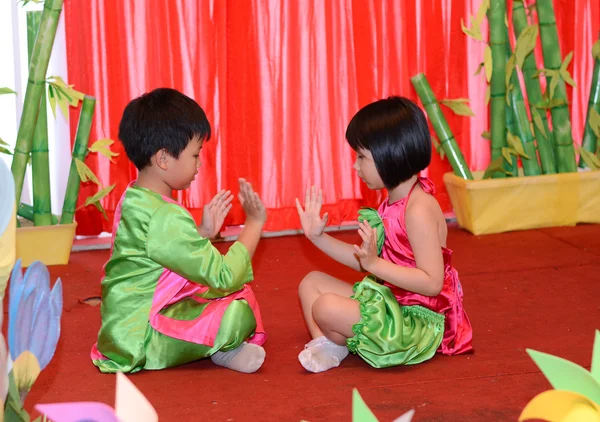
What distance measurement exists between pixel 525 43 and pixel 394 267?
1438 mm

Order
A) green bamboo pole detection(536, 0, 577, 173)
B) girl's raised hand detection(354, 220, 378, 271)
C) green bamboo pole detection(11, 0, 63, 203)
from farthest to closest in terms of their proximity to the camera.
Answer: green bamboo pole detection(536, 0, 577, 173) < green bamboo pole detection(11, 0, 63, 203) < girl's raised hand detection(354, 220, 378, 271)

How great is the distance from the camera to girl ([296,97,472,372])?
5.52 ft

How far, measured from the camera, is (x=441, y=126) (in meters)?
2.87

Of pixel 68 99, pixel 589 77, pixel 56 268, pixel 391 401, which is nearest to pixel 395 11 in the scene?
pixel 589 77

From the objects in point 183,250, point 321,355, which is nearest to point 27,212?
point 183,250

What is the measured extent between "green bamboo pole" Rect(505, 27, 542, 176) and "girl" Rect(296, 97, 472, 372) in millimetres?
1224

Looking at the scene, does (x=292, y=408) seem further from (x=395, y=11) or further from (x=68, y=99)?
(x=395, y=11)

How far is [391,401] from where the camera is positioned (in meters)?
1.54

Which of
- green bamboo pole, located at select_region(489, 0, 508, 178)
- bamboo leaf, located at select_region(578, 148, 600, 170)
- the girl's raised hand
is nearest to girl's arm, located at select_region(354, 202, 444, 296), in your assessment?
the girl's raised hand

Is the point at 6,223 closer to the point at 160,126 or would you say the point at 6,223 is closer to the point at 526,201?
the point at 160,126

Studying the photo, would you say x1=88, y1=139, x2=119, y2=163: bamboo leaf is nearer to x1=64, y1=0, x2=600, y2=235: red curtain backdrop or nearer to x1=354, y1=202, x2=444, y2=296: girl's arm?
x1=64, y1=0, x2=600, y2=235: red curtain backdrop

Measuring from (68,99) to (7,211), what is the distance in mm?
2149

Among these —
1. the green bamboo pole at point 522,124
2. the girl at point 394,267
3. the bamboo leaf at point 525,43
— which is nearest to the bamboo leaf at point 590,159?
the green bamboo pole at point 522,124

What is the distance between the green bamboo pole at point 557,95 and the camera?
9.35 feet
